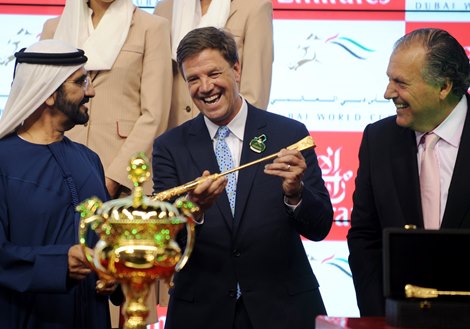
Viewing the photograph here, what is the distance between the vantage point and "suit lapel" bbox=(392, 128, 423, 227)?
12.2ft

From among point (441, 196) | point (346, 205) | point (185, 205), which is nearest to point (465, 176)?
point (441, 196)

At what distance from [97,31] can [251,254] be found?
1577 millimetres

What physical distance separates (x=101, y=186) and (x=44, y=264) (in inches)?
17.5

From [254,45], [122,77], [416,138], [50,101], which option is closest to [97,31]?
[122,77]

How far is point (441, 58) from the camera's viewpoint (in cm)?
376

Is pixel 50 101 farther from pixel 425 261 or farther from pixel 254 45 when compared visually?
pixel 425 261

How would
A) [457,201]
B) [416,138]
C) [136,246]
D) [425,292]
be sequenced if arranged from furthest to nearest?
[416,138] → [457,201] → [425,292] → [136,246]

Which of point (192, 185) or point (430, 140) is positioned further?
point (430, 140)

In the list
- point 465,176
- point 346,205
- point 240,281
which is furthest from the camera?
point 346,205

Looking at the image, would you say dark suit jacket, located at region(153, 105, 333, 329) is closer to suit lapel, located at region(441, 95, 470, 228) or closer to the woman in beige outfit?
suit lapel, located at region(441, 95, 470, 228)

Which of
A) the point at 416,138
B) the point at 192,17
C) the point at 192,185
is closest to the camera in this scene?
the point at 192,185

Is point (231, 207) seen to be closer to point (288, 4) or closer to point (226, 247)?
point (226, 247)

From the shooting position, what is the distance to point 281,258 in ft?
12.9

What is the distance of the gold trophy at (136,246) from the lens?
2.58m
